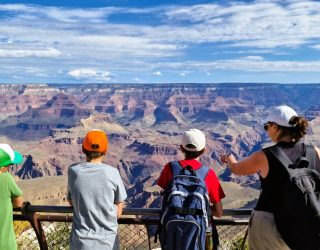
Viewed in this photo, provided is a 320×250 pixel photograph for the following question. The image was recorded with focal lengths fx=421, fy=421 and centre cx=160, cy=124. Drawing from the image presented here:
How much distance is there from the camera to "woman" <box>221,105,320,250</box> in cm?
503

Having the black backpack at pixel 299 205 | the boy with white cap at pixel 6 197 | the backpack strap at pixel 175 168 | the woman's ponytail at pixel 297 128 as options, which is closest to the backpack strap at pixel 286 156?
the black backpack at pixel 299 205

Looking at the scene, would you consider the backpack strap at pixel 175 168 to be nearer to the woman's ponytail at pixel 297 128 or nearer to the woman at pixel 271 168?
the woman at pixel 271 168

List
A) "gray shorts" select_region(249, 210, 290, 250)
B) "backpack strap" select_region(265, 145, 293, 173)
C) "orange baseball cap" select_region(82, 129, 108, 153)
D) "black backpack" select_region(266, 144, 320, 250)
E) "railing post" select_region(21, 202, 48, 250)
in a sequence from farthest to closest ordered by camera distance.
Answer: "railing post" select_region(21, 202, 48, 250), "orange baseball cap" select_region(82, 129, 108, 153), "gray shorts" select_region(249, 210, 290, 250), "backpack strap" select_region(265, 145, 293, 173), "black backpack" select_region(266, 144, 320, 250)

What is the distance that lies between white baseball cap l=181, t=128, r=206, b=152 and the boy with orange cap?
1.03m

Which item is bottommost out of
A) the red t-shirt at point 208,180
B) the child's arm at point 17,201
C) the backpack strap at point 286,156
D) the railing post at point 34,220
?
→ the railing post at point 34,220

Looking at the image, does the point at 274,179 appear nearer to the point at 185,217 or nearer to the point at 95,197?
the point at 185,217

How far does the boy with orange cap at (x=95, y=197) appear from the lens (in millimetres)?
5469

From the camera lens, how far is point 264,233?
17.3 feet

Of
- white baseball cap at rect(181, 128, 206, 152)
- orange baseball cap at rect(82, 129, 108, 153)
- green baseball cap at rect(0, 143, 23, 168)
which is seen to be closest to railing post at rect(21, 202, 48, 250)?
green baseball cap at rect(0, 143, 23, 168)

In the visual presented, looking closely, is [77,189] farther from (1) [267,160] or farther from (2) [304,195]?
(2) [304,195]

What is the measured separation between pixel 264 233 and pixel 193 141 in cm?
145

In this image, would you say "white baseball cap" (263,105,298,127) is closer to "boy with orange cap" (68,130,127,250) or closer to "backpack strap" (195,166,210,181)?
"backpack strap" (195,166,210,181)

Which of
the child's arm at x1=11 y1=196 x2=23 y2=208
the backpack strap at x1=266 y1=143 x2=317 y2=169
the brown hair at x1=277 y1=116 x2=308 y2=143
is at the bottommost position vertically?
the child's arm at x1=11 y1=196 x2=23 y2=208

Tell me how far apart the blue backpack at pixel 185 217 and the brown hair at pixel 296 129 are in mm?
1245
